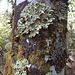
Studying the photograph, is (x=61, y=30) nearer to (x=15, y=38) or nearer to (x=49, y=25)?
(x=49, y=25)

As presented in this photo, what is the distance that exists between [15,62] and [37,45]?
0.88 feet

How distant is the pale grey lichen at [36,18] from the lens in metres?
0.91

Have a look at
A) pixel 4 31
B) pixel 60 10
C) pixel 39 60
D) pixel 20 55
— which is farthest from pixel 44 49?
pixel 4 31

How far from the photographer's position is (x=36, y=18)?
0.92 m

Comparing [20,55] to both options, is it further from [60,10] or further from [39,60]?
[60,10]

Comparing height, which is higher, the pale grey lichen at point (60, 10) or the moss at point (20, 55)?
the pale grey lichen at point (60, 10)

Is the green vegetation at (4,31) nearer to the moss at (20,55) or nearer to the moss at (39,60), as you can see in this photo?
the moss at (20,55)

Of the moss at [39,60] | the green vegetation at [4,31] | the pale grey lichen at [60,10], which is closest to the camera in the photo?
the moss at [39,60]

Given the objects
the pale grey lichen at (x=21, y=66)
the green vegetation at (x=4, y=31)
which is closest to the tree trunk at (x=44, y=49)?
the pale grey lichen at (x=21, y=66)

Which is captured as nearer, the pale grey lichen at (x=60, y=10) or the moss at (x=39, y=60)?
the moss at (x=39, y=60)

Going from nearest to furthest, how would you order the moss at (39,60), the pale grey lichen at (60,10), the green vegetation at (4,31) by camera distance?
the moss at (39,60), the pale grey lichen at (60,10), the green vegetation at (4,31)

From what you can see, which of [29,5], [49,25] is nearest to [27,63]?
[49,25]

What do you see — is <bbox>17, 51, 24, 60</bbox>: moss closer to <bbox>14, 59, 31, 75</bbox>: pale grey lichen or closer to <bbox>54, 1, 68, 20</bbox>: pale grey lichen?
<bbox>14, 59, 31, 75</bbox>: pale grey lichen

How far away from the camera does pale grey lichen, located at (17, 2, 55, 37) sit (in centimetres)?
91
